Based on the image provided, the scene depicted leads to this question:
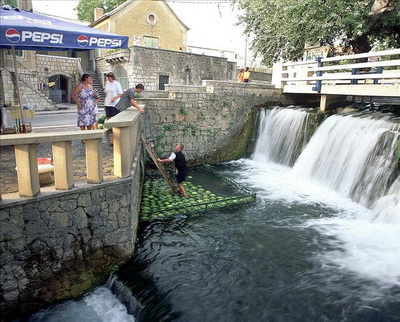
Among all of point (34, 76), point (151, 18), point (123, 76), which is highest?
point (151, 18)

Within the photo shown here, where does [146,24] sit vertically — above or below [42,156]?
above

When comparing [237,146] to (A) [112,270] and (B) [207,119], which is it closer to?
(B) [207,119]

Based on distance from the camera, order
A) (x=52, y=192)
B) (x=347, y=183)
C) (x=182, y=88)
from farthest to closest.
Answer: (x=182, y=88), (x=347, y=183), (x=52, y=192)

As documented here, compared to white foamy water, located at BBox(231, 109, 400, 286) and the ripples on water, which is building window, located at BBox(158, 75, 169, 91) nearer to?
white foamy water, located at BBox(231, 109, 400, 286)

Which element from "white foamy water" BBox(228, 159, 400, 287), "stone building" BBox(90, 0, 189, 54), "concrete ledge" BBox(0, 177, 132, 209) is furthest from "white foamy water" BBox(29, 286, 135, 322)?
"stone building" BBox(90, 0, 189, 54)

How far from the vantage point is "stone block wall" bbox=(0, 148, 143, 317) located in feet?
15.2

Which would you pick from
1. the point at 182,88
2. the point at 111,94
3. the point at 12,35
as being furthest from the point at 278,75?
the point at 12,35

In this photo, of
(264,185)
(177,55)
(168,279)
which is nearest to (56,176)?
(168,279)

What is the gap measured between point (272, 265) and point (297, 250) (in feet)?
2.65

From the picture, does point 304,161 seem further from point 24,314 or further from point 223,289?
point 24,314

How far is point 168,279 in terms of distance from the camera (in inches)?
218

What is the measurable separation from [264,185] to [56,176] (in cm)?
717

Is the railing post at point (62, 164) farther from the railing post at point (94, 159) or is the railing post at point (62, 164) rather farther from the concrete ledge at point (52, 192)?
the railing post at point (94, 159)

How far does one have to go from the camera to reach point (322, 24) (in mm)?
13289
